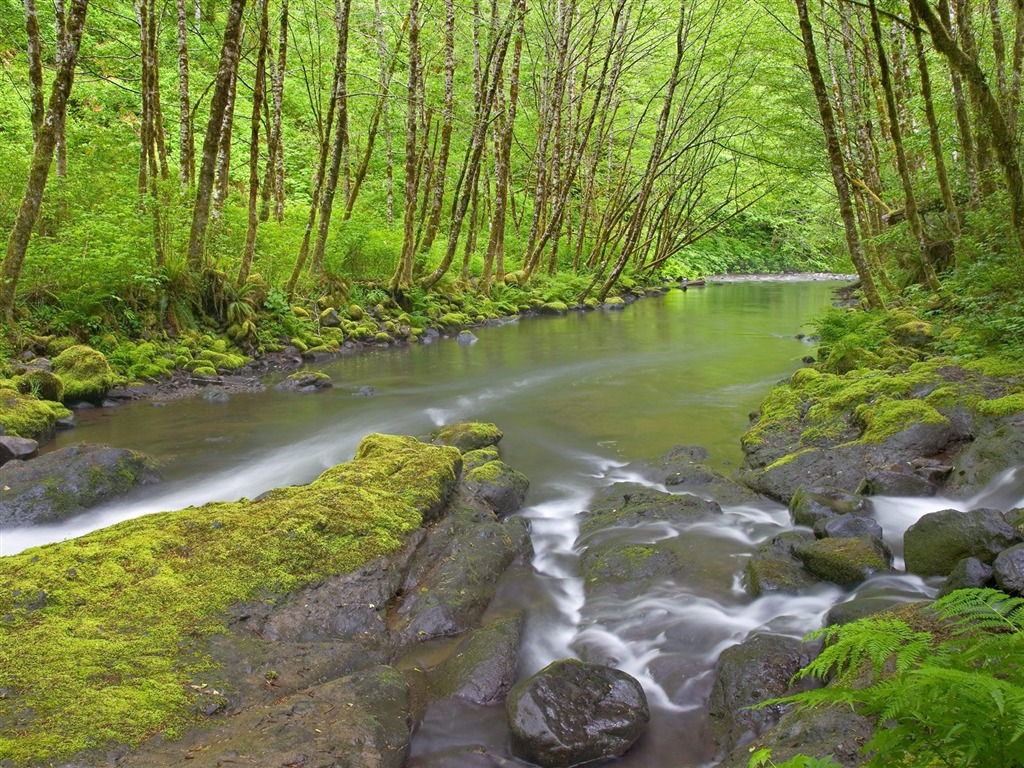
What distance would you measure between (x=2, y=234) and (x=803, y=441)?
12.7m

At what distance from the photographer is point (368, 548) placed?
512cm

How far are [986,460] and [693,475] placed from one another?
272 centimetres

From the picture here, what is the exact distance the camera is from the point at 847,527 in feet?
17.9

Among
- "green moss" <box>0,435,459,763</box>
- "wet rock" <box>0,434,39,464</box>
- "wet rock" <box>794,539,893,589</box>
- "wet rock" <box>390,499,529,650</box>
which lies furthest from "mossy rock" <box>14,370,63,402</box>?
"wet rock" <box>794,539,893,589</box>

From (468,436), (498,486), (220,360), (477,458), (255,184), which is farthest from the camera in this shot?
(255,184)

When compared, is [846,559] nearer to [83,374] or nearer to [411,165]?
[83,374]

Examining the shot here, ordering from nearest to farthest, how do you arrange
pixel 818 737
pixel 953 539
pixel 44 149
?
pixel 818 737
pixel 953 539
pixel 44 149

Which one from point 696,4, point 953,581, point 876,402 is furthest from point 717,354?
point 953,581

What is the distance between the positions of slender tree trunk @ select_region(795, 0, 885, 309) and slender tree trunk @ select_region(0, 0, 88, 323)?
9.86 metres

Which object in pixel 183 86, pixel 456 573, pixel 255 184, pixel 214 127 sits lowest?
pixel 456 573

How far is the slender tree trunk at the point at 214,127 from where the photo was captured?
10.8 metres

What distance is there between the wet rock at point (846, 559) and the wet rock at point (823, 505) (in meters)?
0.76

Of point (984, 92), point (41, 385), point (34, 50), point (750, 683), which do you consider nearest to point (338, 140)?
point (34, 50)

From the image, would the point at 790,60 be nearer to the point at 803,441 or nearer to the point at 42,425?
the point at 803,441
